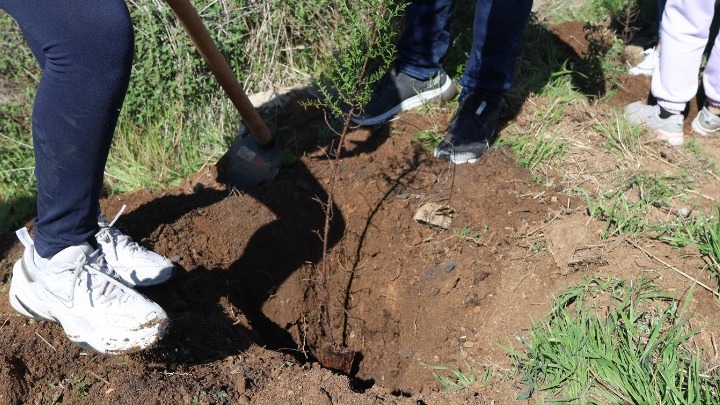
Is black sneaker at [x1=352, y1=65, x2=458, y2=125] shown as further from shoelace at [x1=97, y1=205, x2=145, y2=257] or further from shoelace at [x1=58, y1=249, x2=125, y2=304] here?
shoelace at [x1=58, y1=249, x2=125, y2=304]

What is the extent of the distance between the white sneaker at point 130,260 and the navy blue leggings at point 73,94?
18.5 inches

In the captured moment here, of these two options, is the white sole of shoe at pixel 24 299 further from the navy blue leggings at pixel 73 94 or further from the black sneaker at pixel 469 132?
the black sneaker at pixel 469 132

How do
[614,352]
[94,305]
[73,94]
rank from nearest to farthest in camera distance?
[73,94], [94,305], [614,352]

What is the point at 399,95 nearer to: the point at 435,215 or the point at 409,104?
the point at 409,104

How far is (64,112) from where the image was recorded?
199 cm

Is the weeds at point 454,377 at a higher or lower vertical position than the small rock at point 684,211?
higher

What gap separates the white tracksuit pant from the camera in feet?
10.6

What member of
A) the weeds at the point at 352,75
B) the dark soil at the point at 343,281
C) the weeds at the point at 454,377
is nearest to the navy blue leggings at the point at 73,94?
the dark soil at the point at 343,281

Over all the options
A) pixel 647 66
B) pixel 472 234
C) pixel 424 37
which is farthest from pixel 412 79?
pixel 647 66

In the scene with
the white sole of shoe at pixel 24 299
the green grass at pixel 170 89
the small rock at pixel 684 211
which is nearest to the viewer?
the white sole of shoe at pixel 24 299

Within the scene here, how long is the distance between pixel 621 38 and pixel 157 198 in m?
2.82

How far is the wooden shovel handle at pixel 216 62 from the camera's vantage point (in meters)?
2.66

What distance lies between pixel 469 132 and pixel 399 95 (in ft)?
1.60

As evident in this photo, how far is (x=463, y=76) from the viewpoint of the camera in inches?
134
